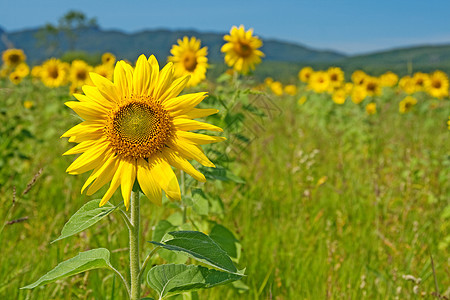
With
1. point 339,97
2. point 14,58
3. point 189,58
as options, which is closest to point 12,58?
point 14,58

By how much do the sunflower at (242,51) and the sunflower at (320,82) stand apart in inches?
191

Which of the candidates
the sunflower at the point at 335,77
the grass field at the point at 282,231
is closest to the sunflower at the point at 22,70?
the grass field at the point at 282,231

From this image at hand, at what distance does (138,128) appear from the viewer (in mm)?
1329

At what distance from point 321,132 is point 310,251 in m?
5.42

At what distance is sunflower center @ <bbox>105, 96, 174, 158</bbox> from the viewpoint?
4.37 feet

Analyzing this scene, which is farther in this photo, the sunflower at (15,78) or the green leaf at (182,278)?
the sunflower at (15,78)

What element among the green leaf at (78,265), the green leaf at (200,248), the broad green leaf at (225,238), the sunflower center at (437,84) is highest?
the sunflower center at (437,84)

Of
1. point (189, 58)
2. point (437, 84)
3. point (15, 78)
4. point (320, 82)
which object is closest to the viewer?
point (189, 58)

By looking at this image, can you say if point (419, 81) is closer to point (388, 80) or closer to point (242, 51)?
point (388, 80)

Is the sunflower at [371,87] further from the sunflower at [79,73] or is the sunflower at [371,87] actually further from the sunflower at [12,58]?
the sunflower at [12,58]

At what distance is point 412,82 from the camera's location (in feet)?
30.7

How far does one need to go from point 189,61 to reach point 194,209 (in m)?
2.29

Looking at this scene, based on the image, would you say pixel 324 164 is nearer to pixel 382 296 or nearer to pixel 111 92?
pixel 382 296

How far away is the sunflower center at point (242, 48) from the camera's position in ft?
13.8
